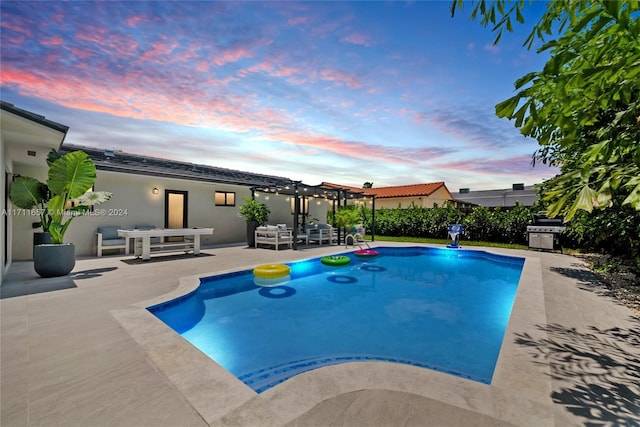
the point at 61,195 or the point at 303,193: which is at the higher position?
the point at 303,193

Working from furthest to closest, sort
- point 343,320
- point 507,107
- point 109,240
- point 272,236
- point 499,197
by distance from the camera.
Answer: point 499,197, point 272,236, point 109,240, point 343,320, point 507,107

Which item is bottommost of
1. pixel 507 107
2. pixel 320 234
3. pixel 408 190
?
pixel 320 234

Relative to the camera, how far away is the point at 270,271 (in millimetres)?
8242

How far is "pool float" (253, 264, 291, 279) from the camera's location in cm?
822

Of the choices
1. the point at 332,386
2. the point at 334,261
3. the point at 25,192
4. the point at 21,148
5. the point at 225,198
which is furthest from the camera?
the point at 225,198

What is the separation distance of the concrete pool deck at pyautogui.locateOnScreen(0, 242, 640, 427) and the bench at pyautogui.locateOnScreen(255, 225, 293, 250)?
28.3 ft

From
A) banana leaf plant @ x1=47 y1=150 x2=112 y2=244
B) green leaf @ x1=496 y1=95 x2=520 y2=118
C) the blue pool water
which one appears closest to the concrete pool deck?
the blue pool water

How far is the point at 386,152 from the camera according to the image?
21.5 m

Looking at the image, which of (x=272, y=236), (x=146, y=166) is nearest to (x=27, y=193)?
(x=146, y=166)

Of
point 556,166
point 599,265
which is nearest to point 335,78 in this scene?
point 556,166

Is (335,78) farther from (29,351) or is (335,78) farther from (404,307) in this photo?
(29,351)

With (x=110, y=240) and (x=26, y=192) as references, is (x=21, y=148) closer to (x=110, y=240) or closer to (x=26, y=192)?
(x=26, y=192)

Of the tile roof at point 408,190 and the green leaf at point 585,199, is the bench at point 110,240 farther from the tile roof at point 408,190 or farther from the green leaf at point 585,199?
the tile roof at point 408,190

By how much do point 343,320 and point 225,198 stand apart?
11462mm
